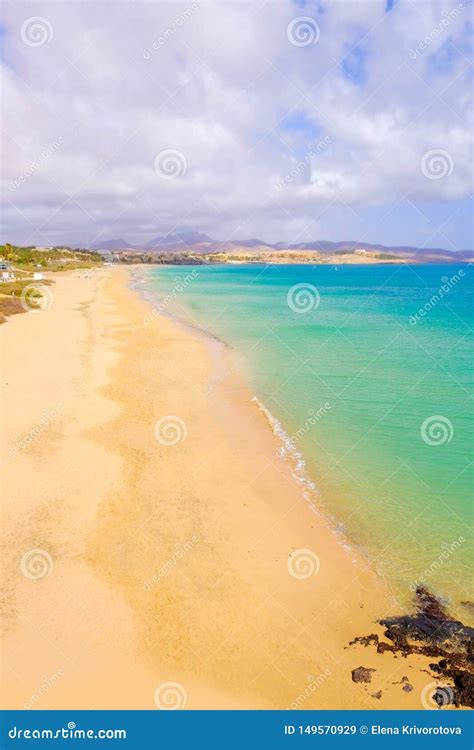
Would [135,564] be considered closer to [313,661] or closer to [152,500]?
[152,500]

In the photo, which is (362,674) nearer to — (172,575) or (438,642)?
(438,642)

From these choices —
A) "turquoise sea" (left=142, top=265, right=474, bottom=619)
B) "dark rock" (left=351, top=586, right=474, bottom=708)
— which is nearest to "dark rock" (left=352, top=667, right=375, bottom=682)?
"dark rock" (left=351, top=586, right=474, bottom=708)

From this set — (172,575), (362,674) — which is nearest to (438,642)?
(362,674)

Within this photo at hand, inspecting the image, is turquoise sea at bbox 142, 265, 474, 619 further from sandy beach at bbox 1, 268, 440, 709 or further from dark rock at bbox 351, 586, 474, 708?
sandy beach at bbox 1, 268, 440, 709

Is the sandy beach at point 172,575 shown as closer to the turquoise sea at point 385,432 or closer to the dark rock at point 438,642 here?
the dark rock at point 438,642

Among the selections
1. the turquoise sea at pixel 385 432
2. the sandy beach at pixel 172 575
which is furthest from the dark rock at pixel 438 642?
the turquoise sea at pixel 385 432
